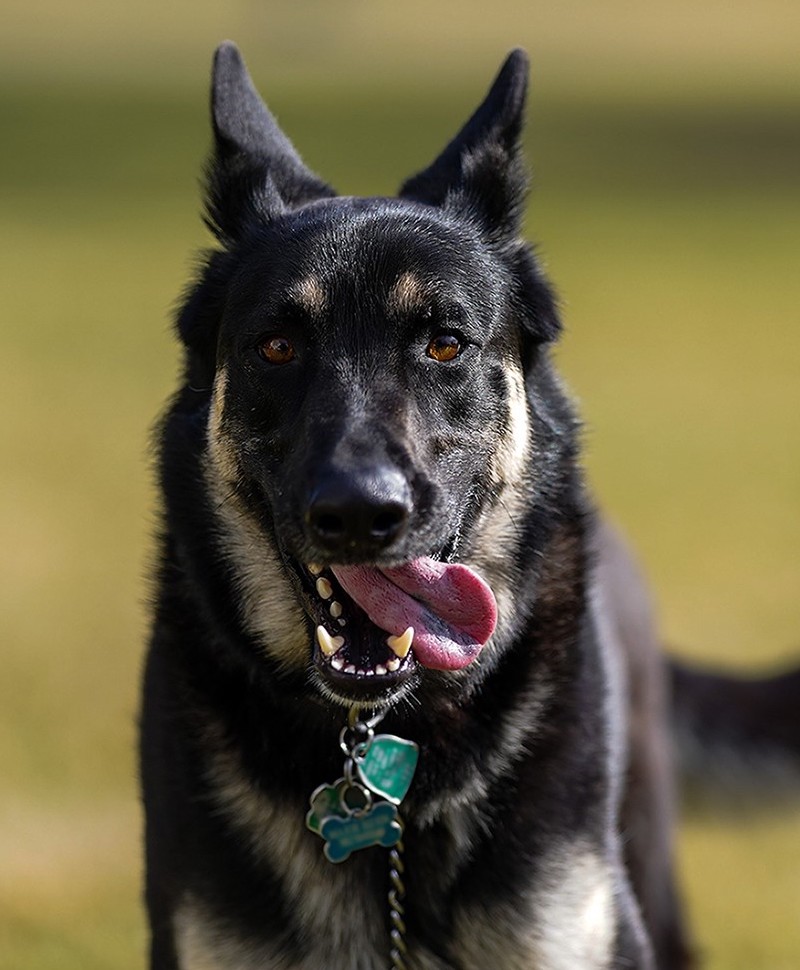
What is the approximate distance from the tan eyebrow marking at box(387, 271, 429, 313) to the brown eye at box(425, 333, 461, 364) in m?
0.08

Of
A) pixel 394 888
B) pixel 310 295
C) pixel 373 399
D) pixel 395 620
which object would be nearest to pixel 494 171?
pixel 310 295

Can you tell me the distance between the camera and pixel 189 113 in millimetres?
26203

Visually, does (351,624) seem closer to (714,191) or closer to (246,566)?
(246,566)

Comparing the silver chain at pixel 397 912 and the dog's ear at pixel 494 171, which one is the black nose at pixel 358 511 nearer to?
the silver chain at pixel 397 912

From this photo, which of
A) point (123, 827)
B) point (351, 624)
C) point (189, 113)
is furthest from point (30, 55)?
point (351, 624)

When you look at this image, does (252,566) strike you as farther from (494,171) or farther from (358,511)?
(494,171)

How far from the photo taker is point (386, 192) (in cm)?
1847

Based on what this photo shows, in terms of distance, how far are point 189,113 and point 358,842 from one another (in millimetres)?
24082

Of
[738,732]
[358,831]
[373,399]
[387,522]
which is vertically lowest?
[738,732]

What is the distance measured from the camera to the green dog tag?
3.37 m

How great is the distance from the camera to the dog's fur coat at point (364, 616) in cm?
332

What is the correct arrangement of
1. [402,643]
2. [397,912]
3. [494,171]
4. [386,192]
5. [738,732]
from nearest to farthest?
[402,643] → [397,912] → [494,171] → [738,732] → [386,192]

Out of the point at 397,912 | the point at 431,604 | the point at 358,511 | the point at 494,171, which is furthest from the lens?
the point at 494,171

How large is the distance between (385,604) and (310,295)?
69 centimetres
